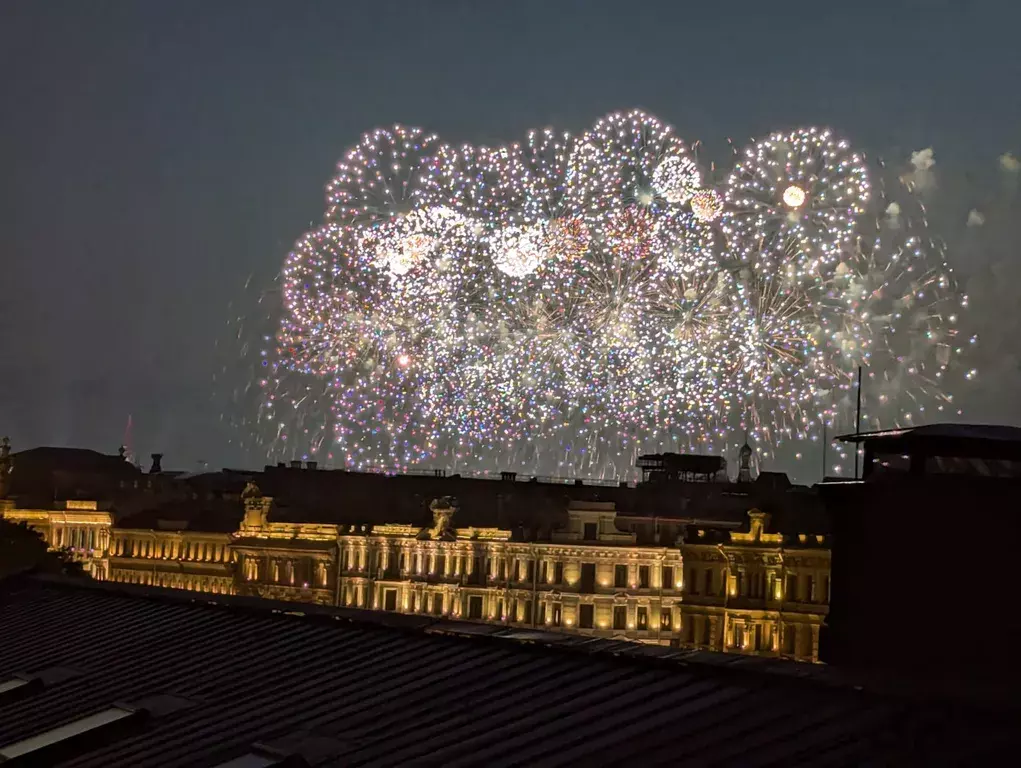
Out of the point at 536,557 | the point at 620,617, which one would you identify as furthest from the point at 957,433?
the point at 536,557

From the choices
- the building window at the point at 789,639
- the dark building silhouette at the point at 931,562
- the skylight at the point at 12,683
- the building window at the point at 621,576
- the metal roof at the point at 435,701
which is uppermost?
the dark building silhouette at the point at 931,562

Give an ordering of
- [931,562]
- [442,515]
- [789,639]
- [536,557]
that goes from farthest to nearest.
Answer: [442,515]
[536,557]
[789,639]
[931,562]

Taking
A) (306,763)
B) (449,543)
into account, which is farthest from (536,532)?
(306,763)

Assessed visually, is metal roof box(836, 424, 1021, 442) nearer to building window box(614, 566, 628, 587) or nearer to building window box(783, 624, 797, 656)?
building window box(783, 624, 797, 656)

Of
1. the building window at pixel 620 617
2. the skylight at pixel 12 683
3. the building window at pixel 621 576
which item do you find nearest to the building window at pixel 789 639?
the building window at pixel 620 617

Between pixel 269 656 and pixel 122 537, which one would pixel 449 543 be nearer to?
pixel 122 537

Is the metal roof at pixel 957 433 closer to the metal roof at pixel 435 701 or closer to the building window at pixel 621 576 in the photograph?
the metal roof at pixel 435 701

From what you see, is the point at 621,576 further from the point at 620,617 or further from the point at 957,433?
the point at 957,433
